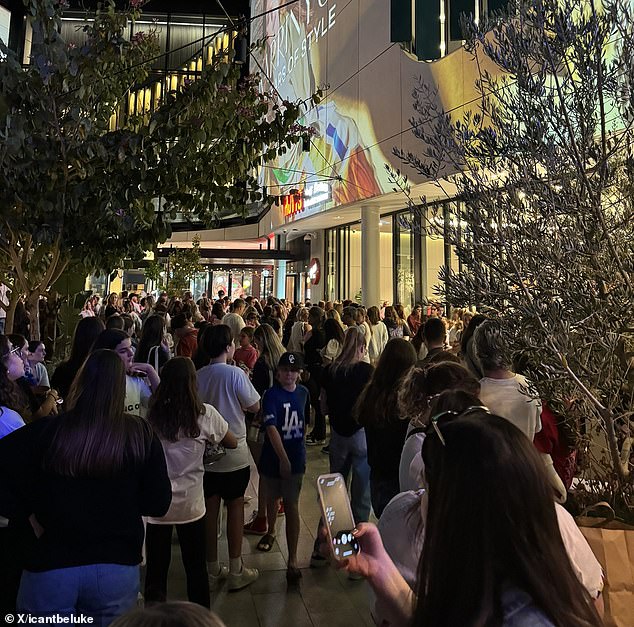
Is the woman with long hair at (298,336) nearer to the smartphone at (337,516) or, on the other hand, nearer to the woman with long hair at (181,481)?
the woman with long hair at (181,481)

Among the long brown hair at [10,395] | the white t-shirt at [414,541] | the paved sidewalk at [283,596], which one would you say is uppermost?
the long brown hair at [10,395]

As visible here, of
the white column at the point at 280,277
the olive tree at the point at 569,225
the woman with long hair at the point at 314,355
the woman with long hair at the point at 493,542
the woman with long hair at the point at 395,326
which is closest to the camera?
the woman with long hair at the point at 493,542

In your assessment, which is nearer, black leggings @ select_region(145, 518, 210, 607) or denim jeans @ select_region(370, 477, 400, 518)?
black leggings @ select_region(145, 518, 210, 607)

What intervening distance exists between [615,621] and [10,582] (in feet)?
9.48

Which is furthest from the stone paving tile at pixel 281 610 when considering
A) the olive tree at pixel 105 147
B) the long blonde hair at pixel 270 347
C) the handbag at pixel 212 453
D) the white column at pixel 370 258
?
the white column at pixel 370 258

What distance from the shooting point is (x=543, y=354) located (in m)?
2.49

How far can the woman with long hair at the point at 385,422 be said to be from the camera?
3.37 m

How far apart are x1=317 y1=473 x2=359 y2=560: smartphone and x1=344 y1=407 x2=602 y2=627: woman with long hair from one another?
0.20m

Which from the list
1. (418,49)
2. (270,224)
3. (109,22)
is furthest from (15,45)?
(109,22)

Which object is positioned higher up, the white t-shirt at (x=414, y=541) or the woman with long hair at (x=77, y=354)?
the woman with long hair at (x=77, y=354)

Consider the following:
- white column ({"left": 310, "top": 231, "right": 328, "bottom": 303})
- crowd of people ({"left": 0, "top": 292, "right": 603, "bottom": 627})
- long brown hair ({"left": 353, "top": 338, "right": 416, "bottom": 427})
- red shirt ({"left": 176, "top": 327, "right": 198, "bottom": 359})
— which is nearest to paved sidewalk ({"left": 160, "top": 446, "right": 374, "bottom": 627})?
crowd of people ({"left": 0, "top": 292, "right": 603, "bottom": 627})

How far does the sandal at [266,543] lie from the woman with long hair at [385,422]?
1.17 m

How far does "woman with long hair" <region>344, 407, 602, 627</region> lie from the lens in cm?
98

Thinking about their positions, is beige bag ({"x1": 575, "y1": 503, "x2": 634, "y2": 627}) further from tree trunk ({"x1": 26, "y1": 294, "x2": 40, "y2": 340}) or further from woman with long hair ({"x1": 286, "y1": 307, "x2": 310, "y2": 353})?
woman with long hair ({"x1": 286, "y1": 307, "x2": 310, "y2": 353})
